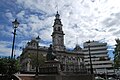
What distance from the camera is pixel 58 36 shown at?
97250 millimetres

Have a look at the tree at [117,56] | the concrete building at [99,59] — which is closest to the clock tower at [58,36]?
the concrete building at [99,59]

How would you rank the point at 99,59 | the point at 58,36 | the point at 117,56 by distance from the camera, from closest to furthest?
the point at 117,56, the point at 58,36, the point at 99,59

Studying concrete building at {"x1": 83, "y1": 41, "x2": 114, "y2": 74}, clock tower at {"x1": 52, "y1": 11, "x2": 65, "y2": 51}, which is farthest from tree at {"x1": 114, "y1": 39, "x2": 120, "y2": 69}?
concrete building at {"x1": 83, "y1": 41, "x2": 114, "y2": 74}

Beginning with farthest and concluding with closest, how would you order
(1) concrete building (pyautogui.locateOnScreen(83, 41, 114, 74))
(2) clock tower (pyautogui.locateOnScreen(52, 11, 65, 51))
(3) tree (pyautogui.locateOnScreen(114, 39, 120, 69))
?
(1) concrete building (pyautogui.locateOnScreen(83, 41, 114, 74)), (2) clock tower (pyautogui.locateOnScreen(52, 11, 65, 51)), (3) tree (pyautogui.locateOnScreen(114, 39, 120, 69))

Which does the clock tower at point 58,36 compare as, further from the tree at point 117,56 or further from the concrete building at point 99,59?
the tree at point 117,56

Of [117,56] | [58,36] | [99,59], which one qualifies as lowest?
[117,56]

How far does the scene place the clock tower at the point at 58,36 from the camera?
9638 cm

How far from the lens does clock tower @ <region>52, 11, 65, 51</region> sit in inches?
3795

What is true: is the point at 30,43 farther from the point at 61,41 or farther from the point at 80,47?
the point at 80,47

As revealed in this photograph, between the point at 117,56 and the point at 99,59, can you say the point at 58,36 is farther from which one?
the point at 117,56

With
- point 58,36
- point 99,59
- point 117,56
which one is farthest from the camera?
point 99,59

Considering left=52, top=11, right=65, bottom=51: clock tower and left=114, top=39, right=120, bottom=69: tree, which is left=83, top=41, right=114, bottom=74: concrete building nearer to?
left=52, top=11, right=65, bottom=51: clock tower

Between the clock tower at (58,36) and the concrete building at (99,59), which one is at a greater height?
the clock tower at (58,36)

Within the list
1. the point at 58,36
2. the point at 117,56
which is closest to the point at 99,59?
the point at 58,36
